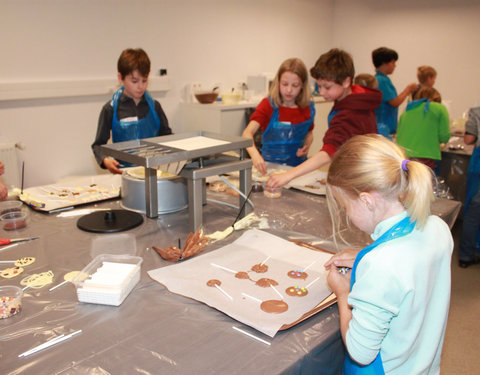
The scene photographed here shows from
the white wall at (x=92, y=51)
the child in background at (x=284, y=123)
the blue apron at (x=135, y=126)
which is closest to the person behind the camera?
the blue apron at (x=135, y=126)

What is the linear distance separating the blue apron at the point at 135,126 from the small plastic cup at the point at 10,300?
162 cm

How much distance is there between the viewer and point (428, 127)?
346 cm

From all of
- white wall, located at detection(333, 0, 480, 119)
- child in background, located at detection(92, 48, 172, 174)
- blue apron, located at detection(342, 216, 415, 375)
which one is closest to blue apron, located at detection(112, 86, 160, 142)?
child in background, located at detection(92, 48, 172, 174)

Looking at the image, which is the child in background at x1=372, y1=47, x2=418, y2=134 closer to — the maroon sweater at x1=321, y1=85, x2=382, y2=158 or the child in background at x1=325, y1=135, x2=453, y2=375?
the maroon sweater at x1=321, y1=85, x2=382, y2=158

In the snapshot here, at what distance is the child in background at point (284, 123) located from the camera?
9.11 ft

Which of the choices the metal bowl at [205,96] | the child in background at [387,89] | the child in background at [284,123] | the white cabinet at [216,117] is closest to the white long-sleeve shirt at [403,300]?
the child in background at [284,123]

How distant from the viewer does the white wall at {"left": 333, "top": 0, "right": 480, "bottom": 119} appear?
5035 millimetres

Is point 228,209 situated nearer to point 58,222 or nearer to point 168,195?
point 168,195

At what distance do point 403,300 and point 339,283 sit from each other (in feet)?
0.71

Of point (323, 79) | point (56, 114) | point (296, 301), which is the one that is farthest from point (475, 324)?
point (56, 114)

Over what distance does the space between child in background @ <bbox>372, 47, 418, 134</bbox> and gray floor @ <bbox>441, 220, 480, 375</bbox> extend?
1.84 m

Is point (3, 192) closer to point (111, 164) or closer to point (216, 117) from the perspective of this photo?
point (111, 164)

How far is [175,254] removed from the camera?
141cm

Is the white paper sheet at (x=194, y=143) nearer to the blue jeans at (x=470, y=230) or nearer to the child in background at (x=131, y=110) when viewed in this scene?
the child in background at (x=131, y=110)
